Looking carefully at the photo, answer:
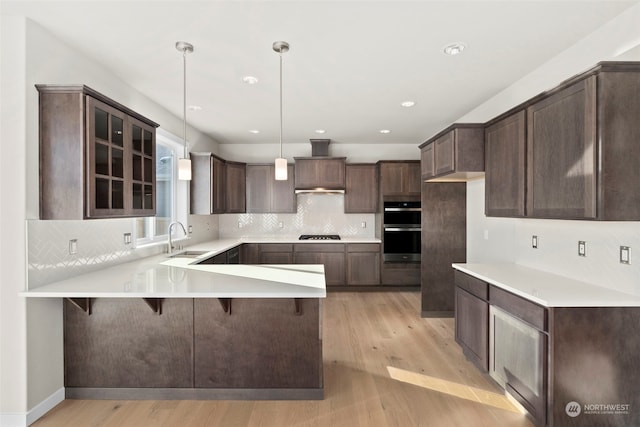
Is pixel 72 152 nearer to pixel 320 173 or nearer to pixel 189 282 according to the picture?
pixel 189 282

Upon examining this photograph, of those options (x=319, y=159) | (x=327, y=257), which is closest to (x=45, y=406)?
(x=327, y=257)

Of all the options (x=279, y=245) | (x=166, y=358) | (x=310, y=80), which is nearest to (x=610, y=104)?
(x=310, y=80)

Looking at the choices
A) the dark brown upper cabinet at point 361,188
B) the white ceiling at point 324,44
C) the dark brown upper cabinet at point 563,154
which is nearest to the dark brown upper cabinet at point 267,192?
the dark brown upper cabinet at point 361,188

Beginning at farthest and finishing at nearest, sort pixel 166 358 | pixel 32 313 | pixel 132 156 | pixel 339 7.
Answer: pixel 132 156
pixel 166 358
pixel 32 313
pixel 339 7

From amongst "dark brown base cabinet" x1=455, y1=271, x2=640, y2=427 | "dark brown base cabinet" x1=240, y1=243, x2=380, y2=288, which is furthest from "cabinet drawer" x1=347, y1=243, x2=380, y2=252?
"dark brown base cabinet" x1=455, y1=271, x2=640, y2=427

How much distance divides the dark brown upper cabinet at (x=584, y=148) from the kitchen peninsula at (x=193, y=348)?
179cm

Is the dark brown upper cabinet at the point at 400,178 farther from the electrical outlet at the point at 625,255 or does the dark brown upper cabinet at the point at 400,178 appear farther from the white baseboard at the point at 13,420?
the white baseboard at the point at 13,420

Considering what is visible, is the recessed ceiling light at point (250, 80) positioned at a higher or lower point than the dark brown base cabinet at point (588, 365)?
higher

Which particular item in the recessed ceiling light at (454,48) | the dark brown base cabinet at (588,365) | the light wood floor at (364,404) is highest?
the recessed ceiling light at (454,48)

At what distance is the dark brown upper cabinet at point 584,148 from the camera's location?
1.82m

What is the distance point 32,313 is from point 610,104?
374 centimetres

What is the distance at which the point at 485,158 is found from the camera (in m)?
3.16

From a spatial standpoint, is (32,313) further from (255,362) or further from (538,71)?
(538,71)
